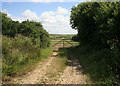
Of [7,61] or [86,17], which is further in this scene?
[86,17]

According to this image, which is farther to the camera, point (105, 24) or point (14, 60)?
point (105, 24)

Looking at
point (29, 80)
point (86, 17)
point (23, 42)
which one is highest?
point (86, 17)

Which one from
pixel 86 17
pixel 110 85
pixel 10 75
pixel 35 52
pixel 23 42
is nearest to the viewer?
pixel 110 85

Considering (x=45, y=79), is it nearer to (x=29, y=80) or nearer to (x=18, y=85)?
(x=29, y=80)

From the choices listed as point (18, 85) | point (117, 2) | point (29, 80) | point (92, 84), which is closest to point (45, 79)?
point (29, 80)

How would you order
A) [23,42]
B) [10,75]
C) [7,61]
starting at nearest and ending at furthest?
[10,75] < [7,61] < [23,42]

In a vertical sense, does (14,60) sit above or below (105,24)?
below

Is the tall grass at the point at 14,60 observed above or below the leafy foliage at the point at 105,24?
below

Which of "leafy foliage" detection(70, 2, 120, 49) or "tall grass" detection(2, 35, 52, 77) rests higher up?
"leafy foliage" detection(70, 2, 120, 49)

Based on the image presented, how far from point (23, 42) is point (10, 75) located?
29.0ft

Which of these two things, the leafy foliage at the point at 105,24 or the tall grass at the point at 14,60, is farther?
the leafy foliage at the point at 105,24

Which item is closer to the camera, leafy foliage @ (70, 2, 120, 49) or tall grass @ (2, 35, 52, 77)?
tall grass @ (2, 35, 52, 77)

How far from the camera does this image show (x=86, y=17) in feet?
113

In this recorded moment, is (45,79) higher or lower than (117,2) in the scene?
lower
